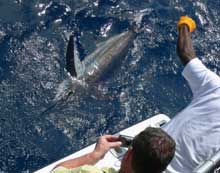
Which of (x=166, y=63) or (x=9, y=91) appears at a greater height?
(x=9, y=91)

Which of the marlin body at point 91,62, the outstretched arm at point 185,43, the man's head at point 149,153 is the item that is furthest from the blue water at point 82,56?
the man's head at point 149,153

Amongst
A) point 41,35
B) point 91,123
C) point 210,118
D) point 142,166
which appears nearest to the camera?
point 142,166

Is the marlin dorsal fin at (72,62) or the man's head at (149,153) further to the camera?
the marlin dorsal fin at (72,62)

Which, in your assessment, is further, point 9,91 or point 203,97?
point 9,91

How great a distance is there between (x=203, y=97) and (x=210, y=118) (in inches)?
8.1

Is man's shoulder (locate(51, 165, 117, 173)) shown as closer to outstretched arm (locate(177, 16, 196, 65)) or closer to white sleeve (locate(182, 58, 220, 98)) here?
white sleeve (locate(182, 58, 220, 98))

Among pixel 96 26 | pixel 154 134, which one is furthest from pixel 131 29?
pixel 154 134

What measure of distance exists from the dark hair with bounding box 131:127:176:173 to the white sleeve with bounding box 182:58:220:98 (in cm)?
129

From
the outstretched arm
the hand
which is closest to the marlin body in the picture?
the outstretched arm

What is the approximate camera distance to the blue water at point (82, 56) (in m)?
5.26

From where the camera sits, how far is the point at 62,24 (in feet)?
21.0

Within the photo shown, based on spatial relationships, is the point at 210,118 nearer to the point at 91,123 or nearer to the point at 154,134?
the point at 154,134

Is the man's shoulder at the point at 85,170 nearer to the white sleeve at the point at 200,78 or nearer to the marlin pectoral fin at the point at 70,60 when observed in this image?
the white sleeve at the point at 200,78

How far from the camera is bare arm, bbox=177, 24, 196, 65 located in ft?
13.9
